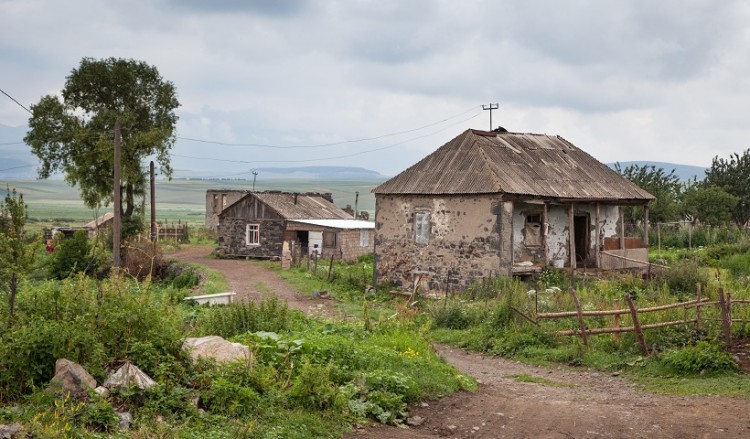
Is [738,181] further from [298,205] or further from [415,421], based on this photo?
[415,421]

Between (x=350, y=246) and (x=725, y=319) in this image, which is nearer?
(x=725, y=319)

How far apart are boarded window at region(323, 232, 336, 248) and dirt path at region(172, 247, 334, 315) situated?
3.91m

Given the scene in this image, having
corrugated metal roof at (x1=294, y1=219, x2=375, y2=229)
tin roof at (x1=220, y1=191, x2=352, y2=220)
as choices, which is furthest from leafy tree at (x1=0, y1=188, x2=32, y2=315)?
tin roof at (x1=220, y1=191, x2=352, y2=220)

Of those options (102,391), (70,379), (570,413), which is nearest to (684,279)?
(570,413)

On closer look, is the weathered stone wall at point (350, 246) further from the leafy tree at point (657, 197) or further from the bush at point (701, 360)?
the bush at point (701, 360)

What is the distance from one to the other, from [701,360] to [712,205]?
38353 mm

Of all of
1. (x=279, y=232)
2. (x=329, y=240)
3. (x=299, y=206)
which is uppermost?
(x=299, y=206)

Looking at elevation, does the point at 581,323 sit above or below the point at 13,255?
below

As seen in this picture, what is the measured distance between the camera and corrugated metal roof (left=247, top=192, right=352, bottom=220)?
141ft

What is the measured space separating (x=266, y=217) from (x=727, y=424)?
33496mm

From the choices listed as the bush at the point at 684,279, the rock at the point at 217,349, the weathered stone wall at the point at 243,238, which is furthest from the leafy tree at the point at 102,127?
the rock at the point at 217,349

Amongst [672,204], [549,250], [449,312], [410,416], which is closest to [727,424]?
[410,416]

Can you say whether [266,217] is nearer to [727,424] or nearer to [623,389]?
[623,389]

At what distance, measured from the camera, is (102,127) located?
41188 millimetres
